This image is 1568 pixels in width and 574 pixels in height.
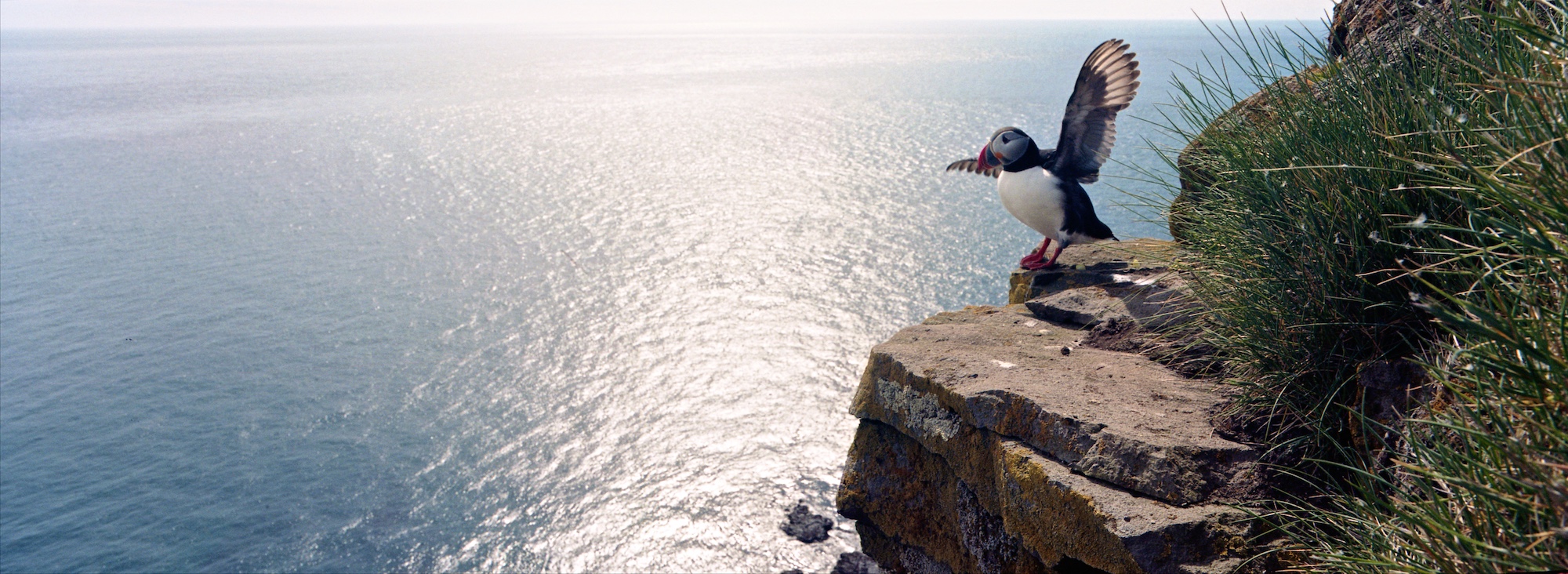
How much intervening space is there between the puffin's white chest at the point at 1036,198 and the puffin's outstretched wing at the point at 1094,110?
265 millimetres

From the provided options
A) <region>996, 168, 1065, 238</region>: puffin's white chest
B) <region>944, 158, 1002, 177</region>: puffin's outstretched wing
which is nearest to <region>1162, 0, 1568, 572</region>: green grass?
<region>996, 168, 1065, 238</region>: puffin's white chest

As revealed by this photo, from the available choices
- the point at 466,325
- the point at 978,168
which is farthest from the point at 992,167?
the point at 466,325

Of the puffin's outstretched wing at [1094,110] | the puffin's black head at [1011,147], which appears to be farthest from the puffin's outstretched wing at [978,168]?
the puffin's outstretched wing at [1094,110]

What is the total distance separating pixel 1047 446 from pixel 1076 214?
5319 millimetres

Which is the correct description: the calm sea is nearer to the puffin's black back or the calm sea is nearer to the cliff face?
the puffin's black back

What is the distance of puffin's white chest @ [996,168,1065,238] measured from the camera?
1079 centimetres

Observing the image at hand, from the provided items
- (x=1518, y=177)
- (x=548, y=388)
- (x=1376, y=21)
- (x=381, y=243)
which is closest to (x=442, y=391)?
(x=548, y=388)

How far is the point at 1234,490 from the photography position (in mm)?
5055

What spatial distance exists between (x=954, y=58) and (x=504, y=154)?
128273mm

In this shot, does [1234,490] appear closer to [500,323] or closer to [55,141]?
[500,323]

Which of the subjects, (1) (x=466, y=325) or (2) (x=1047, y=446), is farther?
(1) (x=466, y=325)

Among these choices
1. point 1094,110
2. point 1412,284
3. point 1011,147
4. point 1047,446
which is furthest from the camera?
point 1011,147

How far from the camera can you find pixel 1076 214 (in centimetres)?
1063

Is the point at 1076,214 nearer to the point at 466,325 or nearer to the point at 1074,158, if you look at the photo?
the point at 1074,158
